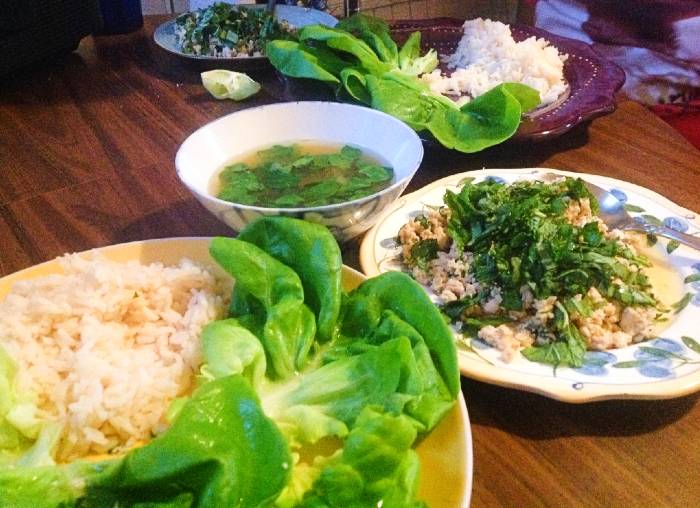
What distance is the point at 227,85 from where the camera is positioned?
→ 5.27ft

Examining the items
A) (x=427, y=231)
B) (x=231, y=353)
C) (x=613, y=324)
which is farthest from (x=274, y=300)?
(x=613, y=324)

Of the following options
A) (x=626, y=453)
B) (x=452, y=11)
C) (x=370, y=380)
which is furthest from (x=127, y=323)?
(x=452, y=11)

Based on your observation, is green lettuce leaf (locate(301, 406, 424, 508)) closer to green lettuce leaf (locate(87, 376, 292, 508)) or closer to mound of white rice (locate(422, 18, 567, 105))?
green lettuce leaf (locate(87, 376, 292, 508))

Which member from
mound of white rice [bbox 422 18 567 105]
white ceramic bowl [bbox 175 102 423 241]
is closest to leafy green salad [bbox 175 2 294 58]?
mound of white rice [bbox 422 18 567 105]

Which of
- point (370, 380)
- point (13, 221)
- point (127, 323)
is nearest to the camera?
point (370, 380)

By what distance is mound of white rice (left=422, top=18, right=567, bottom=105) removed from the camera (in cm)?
149

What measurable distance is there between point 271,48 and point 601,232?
912 millimetres

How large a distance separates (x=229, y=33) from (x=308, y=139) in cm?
81

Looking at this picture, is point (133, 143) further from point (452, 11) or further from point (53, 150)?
point (452, 11)

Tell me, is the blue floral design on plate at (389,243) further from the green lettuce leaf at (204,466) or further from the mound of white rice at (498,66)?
the mound of white rice at (498,66)

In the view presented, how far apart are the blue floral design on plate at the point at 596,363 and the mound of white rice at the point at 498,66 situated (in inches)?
31.2

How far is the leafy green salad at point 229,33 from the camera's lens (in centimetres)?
176

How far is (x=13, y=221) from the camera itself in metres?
1.15

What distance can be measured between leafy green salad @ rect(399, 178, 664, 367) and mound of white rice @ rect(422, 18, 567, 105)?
557 millimetres
